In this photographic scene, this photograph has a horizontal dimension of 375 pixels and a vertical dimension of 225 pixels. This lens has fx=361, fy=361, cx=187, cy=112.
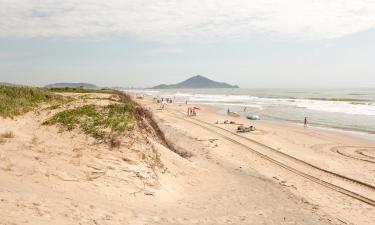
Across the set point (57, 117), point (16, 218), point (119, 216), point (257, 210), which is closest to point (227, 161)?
point (257, 210)

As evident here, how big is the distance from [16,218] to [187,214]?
4.63 metres

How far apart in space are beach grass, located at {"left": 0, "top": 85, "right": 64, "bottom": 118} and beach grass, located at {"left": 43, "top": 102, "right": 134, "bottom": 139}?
1.90 m

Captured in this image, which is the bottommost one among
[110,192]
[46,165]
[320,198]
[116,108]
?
[320,198]

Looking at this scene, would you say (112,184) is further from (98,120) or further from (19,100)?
(19,100)

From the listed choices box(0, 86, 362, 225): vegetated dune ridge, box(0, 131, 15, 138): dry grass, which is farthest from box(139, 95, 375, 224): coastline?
box(0, 131, 15, 138): dry grass

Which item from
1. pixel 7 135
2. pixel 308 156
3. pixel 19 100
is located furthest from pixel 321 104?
pixel 7 135

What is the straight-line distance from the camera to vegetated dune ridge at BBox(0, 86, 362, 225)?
843 centimetres

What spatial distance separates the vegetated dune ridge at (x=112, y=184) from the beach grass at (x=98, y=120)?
0.04 meters

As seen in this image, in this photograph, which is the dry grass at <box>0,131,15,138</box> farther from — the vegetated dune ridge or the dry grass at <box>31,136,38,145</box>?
the dry grass at <box>31,136,38,145</box>

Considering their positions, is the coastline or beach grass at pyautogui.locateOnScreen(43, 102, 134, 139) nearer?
the coastline

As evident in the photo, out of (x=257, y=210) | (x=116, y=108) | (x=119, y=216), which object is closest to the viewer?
(x=119, y=216)

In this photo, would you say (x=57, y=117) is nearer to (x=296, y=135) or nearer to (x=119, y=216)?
(x=119, y=216)

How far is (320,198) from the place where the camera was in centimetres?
1325

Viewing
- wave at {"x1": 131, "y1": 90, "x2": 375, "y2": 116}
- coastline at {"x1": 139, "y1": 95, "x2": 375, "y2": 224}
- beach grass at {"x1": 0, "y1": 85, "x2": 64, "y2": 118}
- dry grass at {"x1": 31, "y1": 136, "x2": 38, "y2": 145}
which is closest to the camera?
dry grass at {"x1": 31, "y1": 136, "x2": 38, "y2": 145}
